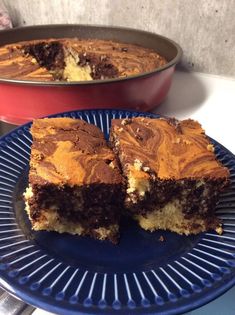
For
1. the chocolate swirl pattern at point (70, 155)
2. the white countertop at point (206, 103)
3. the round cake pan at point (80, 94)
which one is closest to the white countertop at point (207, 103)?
the white countertop at point (206, 103)

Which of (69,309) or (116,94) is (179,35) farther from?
(69,309)

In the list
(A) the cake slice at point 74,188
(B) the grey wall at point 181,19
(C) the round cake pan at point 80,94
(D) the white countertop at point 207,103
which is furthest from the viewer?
(B) the grey wall at point 181,19

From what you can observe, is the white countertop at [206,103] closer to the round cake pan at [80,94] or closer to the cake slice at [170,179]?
the round cake pan at [80,94]

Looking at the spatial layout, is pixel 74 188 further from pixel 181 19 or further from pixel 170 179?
pixel 181 19

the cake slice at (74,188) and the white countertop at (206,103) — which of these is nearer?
the cake slice at (74,188)

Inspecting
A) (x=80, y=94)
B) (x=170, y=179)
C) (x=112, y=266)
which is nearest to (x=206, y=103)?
(x=80, y=94)

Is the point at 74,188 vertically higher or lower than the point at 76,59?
lower

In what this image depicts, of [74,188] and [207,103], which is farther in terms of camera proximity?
[207,103]

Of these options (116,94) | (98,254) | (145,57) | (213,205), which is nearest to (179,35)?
(145,57)
